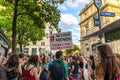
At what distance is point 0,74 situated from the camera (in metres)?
5.62

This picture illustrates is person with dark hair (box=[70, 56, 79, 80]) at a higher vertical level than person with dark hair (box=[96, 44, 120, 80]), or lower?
lower

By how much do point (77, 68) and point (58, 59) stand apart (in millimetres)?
5898

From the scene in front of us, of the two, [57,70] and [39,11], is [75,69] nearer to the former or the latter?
[57,70]

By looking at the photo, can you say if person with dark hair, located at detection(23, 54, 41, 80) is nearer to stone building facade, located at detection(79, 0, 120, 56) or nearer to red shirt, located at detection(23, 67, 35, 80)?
red shirt, located at detection(23, 67, 35, 80)

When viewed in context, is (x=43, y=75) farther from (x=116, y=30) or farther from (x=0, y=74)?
(x=116, y=30)

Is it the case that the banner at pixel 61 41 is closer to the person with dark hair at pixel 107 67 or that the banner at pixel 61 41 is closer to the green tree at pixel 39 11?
the person with dark hair at pixel 107 67

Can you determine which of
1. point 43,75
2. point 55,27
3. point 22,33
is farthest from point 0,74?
Answer: point 22,33

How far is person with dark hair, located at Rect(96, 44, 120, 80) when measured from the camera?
345cm

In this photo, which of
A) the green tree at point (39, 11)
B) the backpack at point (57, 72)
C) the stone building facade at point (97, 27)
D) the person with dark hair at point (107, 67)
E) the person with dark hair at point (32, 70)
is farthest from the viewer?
the stone building facade at point (97, 27)

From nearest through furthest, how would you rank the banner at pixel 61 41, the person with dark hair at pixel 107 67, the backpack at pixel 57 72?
the person with dark hair at pixel 107 67, the backpack at pixel 57 72, the banner at pixel 61 41

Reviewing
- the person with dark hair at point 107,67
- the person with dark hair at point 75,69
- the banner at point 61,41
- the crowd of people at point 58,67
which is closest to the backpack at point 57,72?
the crowd of people at point 58,67

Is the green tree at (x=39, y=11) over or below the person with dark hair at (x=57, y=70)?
over

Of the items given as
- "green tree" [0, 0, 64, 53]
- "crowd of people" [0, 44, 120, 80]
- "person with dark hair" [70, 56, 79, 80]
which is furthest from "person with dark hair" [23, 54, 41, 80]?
"green tree" [0, 0, 64, 53]

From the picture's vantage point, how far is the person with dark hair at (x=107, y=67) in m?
3.45
